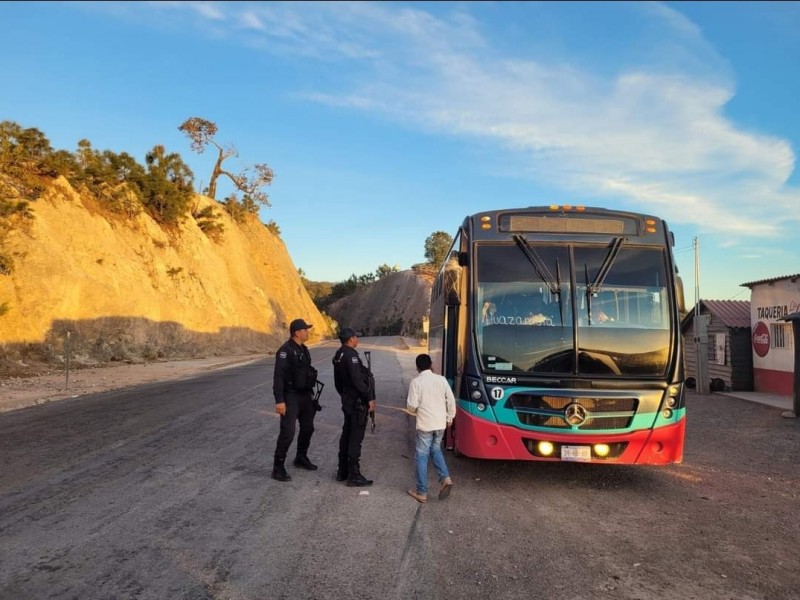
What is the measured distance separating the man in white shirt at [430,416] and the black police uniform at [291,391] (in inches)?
58.5

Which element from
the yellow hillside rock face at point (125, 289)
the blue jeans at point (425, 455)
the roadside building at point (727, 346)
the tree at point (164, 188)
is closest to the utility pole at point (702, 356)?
the roadside building at point (727, 346)

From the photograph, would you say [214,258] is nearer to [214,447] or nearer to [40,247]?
[40,247]

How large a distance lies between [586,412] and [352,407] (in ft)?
8.70

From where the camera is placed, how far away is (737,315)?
20.8 m

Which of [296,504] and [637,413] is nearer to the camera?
[296,504]

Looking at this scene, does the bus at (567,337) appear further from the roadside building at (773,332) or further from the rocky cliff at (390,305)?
the rocky cliff at (390,305)

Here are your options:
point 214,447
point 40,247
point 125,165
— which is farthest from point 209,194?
point 214,447

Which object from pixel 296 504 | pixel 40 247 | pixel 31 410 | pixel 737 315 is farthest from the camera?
pixel 40 247

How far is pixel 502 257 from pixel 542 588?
395 centimetres

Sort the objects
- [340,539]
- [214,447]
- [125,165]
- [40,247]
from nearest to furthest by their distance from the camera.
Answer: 1. [340,539]
2. [214,447]
3. [40,247]
4. [125,165]

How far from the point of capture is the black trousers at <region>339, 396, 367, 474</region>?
6648 mm

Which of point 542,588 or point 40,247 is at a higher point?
point 40,247

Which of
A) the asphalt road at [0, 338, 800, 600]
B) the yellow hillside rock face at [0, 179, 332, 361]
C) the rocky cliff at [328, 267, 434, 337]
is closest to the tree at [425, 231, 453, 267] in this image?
the rocky cliff at [328, 267, 434, 337]

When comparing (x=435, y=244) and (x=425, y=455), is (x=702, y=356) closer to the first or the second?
(x=425, y=455)
